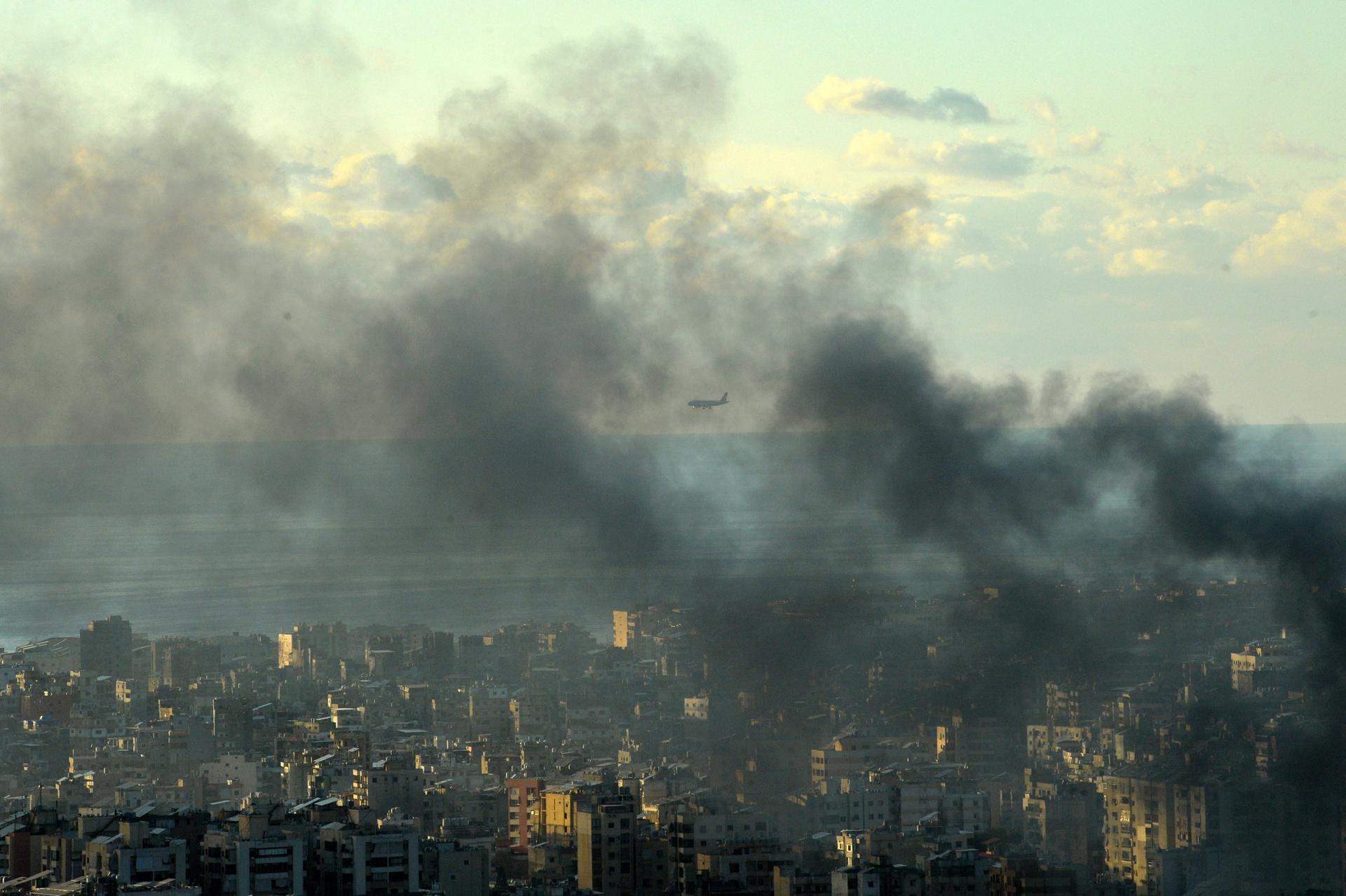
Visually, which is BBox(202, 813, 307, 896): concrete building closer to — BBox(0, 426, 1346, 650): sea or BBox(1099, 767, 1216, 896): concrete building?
BBox(1099, 767, 1216, 896): concrete building

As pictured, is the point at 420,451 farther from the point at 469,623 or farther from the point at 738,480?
the point at 738,480

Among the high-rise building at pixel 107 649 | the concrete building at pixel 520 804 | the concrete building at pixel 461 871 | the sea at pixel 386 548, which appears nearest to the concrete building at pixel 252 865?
the concrete building at pixel 461 871

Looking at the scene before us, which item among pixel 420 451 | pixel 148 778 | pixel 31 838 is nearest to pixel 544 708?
pixel 148 778

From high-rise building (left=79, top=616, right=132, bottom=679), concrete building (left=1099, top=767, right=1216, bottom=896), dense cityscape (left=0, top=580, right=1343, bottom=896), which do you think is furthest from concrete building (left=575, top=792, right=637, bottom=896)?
high-rise building (left=79, top=616, right=132, bottom=679)

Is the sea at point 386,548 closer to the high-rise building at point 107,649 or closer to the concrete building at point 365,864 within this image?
the high-rise building at point 107,649

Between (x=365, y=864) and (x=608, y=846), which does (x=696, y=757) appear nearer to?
(x=608, y=846)
